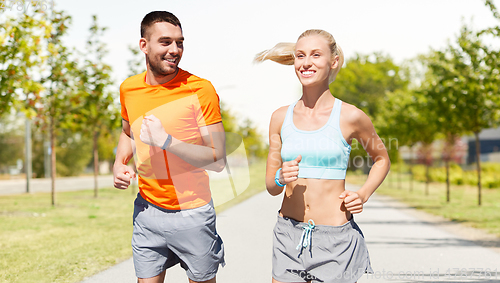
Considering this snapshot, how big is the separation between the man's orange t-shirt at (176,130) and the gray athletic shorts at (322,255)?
543mm

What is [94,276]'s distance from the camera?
594 centimetres

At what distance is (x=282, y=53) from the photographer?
10.2 ft

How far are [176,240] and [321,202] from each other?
867 mm

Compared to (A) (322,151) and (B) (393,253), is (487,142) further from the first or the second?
(A) (322,151)

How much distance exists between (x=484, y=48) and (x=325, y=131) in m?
9.05

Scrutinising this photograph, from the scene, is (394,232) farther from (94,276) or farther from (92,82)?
(92,82)

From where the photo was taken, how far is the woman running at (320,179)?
9.30 ft

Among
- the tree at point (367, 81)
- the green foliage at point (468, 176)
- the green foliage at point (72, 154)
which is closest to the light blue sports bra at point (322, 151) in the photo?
the green foliage at point (468, 176)

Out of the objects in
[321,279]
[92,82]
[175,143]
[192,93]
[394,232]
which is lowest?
[394,232]

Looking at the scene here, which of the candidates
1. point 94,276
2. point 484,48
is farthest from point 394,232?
point 94,276

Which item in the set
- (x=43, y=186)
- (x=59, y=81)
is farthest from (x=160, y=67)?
(x=43, y=186)

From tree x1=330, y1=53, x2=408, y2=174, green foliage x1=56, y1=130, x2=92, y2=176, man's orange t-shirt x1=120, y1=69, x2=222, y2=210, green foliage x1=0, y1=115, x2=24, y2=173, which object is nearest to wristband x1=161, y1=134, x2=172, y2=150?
man's orange t-shirt x1=120, y1=69, x2=222, y2=210

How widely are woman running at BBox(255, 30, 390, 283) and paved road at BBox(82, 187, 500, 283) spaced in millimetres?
2996

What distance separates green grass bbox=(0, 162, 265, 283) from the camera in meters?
6.25
